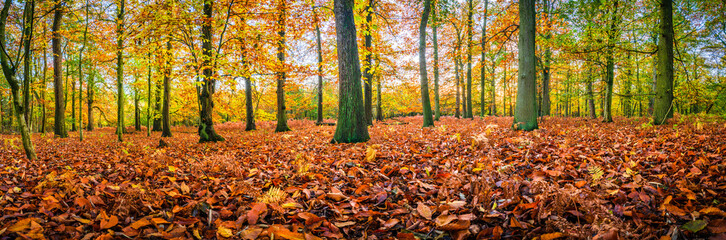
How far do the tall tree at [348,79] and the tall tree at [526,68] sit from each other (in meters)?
4.02

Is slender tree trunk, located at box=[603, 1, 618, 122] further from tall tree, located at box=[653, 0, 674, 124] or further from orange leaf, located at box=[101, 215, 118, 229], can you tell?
orange leaf, located at box=[101, 215, 118, 229]

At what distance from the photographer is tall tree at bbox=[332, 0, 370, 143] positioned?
5535 millimetres

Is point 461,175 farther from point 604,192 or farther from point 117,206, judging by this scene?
point 117,206

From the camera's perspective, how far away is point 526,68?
639cm

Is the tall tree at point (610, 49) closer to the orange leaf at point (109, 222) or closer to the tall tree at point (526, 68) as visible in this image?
the tall tree at point (526, 68)

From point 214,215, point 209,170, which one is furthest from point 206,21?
point 214,215

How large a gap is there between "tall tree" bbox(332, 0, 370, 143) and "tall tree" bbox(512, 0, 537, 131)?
4023 mm

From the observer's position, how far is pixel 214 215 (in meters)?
1.91

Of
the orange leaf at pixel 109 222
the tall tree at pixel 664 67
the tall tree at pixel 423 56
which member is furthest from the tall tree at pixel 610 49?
the orange leaf at pixel 109 222

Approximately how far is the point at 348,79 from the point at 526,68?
452 centimetres

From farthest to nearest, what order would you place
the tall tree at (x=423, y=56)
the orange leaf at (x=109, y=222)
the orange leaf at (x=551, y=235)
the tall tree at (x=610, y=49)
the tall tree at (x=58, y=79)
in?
the tall tree at (x=58, y=79) → the tall tree at (x=423, y=56) → the tall tree at (x=610, y=49) → the orange leaf at (x=109, y=222) → the orange leaf at (x=551, y=235)

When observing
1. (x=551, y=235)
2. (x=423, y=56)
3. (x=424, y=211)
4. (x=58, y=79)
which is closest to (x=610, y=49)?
(x=423, y=56)

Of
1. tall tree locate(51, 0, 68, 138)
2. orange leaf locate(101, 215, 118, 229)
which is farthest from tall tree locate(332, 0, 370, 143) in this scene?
tall tree locate(51, 0, 68, 138)

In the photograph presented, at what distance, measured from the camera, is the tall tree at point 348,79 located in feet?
18.2
